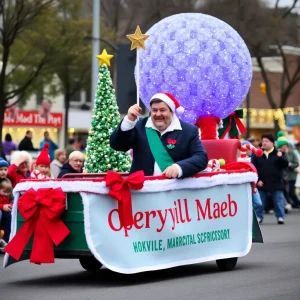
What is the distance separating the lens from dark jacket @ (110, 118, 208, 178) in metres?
10.4

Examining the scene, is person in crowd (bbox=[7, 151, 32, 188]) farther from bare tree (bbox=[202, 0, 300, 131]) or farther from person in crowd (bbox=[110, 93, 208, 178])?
bare tree (bbox=[202, 0, 300, 131])

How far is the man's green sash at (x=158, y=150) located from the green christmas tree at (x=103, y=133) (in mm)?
9371

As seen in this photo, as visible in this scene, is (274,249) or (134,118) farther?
(274,249)

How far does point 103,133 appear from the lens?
65.8 feet

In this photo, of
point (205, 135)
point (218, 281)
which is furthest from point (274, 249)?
point (218, 281)

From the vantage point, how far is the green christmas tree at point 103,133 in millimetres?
19828

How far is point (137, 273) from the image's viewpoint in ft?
35.6

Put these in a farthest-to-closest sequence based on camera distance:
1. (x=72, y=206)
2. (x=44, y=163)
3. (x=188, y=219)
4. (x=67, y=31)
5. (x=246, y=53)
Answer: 1. (x=67, y=31)
2. (x=246, y=53)
3. (x=44, y=163)
4. (x=188, y=219)
5. (x=72, y=206)

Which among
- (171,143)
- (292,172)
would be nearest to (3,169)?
(171,143)

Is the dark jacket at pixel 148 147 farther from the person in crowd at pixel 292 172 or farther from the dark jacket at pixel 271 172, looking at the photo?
the person in crowd at pixel 292 172

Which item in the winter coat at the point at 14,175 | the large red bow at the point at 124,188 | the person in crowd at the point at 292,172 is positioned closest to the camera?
the large red bow at the point at 124,188

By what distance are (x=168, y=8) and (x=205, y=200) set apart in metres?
26.2

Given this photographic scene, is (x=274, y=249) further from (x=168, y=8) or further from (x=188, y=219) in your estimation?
(x=168, y=8)

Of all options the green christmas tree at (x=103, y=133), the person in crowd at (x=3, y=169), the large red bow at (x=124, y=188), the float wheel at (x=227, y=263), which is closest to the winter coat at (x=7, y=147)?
the green christmas tree at (x=103, y=133)
